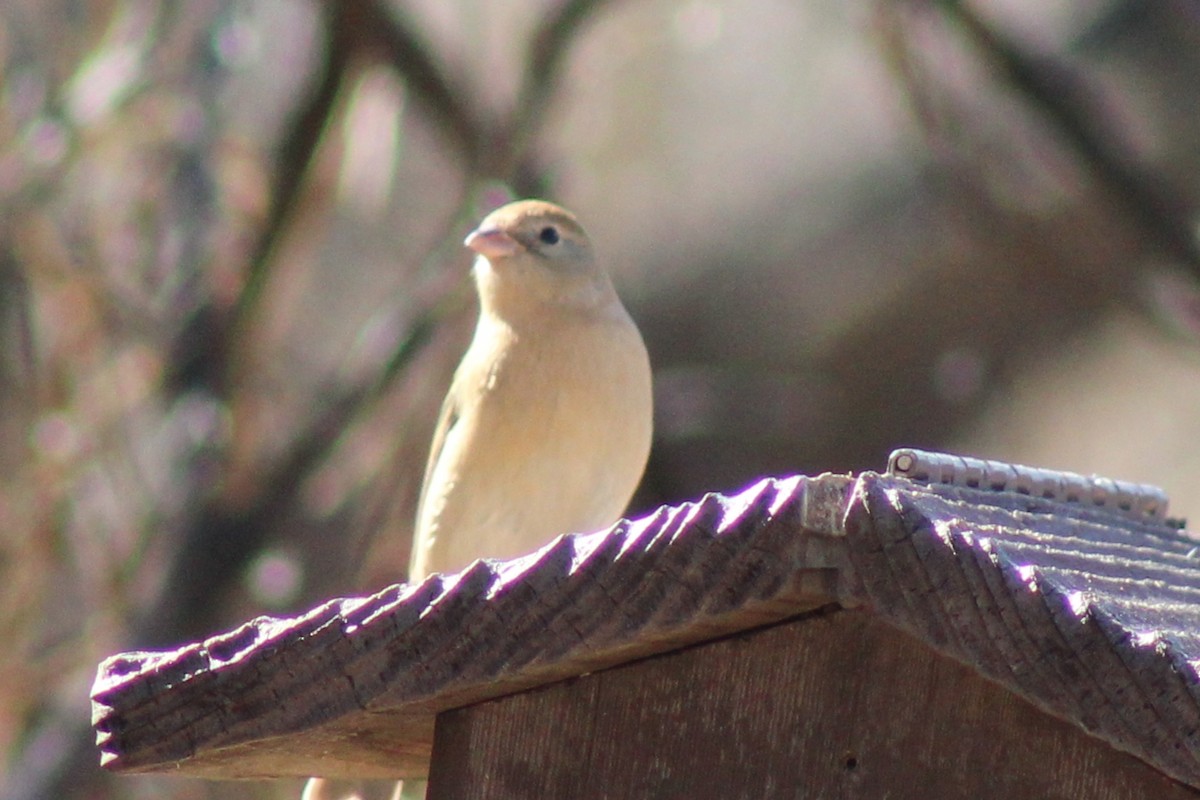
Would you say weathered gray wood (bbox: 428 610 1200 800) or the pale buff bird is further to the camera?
the pale buff bird

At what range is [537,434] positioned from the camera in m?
3.96

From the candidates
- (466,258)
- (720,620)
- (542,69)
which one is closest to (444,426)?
(466,258)

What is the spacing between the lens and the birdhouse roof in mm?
1653

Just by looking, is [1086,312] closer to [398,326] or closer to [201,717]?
[398,326]

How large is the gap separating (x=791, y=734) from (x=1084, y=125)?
14.5 feet

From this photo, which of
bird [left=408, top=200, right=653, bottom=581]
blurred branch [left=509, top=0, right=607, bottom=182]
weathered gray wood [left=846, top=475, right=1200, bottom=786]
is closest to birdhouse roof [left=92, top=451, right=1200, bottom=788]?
weathered gray wood [left=846, top=475, right=1200, bottom=786]

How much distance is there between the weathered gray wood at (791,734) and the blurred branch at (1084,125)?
14.1ft

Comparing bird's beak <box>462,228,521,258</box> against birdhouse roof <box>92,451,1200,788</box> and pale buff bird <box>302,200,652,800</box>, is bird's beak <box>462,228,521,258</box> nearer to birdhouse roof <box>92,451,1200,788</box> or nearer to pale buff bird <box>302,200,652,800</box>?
pale buff bird <box>302,200,652,800</box>

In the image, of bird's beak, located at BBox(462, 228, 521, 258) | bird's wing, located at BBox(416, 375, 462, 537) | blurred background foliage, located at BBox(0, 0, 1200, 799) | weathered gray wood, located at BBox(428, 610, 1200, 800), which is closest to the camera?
weathered gray wood, located at BBox(428, 610, 1200, 800)

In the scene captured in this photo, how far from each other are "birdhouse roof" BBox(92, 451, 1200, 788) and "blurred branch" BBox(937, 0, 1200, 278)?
379cm

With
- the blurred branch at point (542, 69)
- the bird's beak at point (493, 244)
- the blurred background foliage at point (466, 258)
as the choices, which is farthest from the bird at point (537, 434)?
the blurred branch at point (542, 69)

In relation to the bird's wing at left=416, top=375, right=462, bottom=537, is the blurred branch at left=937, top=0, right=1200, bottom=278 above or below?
above

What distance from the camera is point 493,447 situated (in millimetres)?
3988

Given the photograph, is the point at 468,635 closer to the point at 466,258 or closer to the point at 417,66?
the point at 466,258
